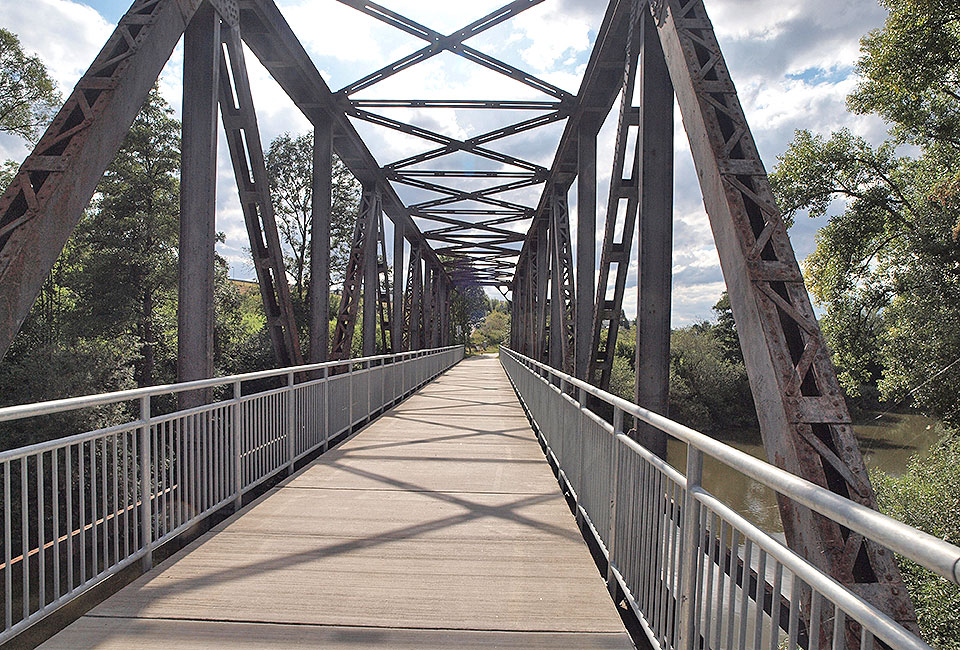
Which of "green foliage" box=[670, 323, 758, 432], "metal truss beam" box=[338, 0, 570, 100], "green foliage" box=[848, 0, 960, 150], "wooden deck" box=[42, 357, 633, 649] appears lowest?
"green foliage" box=[670, 323, 758, 432]

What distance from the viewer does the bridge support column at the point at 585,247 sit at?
9.45 metres

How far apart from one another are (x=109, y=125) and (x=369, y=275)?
1031cm

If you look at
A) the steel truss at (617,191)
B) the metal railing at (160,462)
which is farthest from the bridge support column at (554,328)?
the metal railing at (160,462)

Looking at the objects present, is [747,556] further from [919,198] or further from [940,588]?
[919,198]

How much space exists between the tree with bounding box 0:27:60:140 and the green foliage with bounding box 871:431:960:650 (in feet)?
79.0

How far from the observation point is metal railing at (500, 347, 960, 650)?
1242 millimetres

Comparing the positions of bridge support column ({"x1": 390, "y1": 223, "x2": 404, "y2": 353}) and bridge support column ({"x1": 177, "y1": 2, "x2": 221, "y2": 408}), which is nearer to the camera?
bridge support column ({"x1": 177, "y1": 2, "x2": 221, "y2": 408})

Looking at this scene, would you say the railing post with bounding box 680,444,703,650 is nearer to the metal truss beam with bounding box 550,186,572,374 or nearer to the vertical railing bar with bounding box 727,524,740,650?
the vertical railing bar with bounding box 727,524,740,650

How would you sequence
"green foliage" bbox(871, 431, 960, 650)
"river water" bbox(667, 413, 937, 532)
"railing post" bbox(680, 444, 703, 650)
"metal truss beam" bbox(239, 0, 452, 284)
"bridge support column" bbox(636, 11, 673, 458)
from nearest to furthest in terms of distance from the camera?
"railing post" bbox(680, 444, 703, 650) → "bridge support column" bbox(636, 11, 673, 458) → "metal truss beam" bbox(239, 0, 452, 284) → "green foliage" bbox(871, 431, 960, 650) → "river water" bbox(667, 413, 937, 532)

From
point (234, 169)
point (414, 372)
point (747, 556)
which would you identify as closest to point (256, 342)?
point (414, 372)

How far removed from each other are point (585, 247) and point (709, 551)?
305 inches

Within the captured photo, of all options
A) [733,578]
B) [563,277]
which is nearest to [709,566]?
[733,578]

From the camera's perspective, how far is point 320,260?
365 inches

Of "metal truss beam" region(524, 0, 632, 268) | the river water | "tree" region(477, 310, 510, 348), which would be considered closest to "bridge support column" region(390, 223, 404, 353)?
"metal truss beam" region(524, 0, 632, 268)
